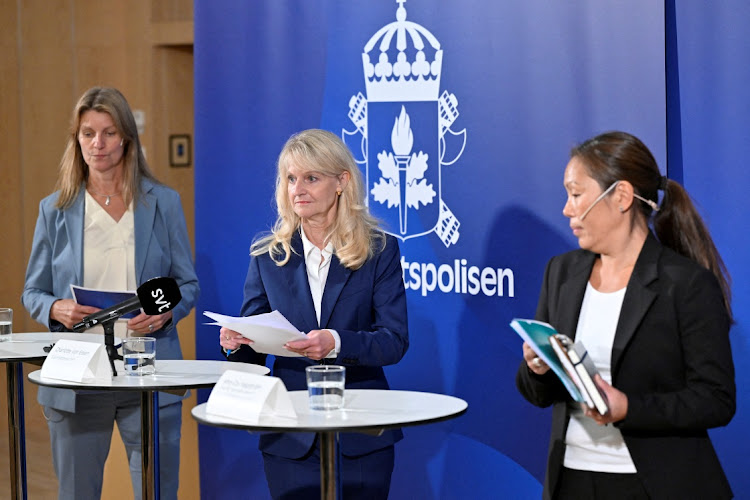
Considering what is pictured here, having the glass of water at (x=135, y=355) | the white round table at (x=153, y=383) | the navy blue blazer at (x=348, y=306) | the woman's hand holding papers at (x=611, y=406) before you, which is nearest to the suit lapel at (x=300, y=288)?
the navy blue blazer at (x=348, y=306)

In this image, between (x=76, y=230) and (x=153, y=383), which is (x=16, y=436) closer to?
(x=76, y=230)

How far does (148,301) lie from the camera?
3.07 m

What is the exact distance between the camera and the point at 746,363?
333 cm

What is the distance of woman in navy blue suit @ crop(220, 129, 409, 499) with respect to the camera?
3062 millimetres

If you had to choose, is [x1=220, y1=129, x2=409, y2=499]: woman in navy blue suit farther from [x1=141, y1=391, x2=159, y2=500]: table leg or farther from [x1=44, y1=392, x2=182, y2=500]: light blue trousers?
[x1=44, y1=392, x2=182, y2=500]: light blue trousers

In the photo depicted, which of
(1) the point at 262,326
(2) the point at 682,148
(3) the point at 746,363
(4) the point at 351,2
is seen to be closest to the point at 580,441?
(1) the point at 262,326

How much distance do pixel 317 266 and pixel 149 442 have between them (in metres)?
0.76

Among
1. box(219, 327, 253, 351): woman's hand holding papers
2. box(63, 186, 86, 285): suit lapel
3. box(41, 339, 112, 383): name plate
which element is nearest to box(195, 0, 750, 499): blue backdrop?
box(63, 186, 86, 285): suit lapel

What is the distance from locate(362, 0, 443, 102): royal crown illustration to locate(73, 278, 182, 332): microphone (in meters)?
1.39

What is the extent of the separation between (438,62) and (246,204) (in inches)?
45.2

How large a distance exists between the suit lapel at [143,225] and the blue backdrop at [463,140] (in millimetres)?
695

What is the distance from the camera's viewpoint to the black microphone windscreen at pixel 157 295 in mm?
3059

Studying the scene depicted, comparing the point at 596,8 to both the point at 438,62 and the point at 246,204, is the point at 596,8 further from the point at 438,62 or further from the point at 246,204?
the point at 246,204

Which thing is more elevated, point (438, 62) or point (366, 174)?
point (438, 62)
